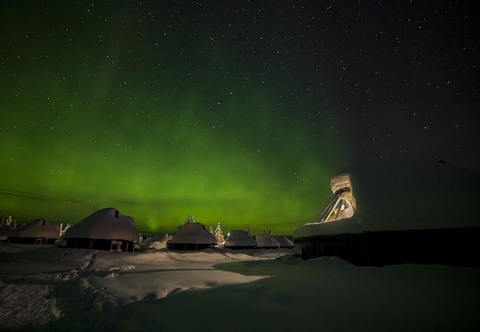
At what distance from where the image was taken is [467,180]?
22.9 feet

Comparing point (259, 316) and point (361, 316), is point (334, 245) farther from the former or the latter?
point (259, 316)

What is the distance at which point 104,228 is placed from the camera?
1817cm

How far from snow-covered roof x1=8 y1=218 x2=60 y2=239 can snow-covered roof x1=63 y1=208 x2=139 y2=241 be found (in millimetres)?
21131

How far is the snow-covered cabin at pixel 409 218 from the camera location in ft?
20.9

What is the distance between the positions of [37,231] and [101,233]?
24393mm

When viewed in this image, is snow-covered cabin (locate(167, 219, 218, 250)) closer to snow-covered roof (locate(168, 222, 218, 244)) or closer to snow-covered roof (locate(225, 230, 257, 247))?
snow-covered roof (locate(168, 222, 218, 244))

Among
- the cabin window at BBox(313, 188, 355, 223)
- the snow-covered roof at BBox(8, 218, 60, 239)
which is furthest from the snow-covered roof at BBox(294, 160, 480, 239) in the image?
the snow-covered roof at BBox(8, 218, 60, 239)

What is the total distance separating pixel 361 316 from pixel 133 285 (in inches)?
221

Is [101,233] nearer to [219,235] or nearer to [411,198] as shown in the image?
[411,198]

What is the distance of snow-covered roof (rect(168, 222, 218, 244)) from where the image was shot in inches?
1049

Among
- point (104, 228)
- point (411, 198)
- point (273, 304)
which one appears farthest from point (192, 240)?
point (273, 304)

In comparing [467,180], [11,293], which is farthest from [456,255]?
[11,293]

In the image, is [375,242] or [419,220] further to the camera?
[375,242]

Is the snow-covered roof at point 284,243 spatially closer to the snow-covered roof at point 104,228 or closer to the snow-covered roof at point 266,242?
the snow-covered roof at point 266,242
